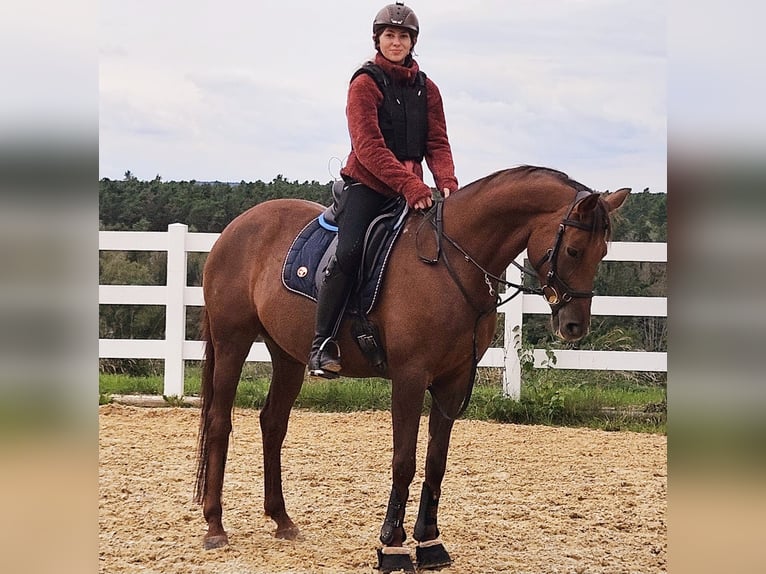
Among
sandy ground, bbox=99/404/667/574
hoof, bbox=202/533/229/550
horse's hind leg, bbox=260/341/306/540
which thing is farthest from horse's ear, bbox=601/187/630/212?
hoof, bbox=202/533/229/550

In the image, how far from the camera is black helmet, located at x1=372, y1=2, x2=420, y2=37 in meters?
4.01

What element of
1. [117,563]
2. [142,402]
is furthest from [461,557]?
[142,402]

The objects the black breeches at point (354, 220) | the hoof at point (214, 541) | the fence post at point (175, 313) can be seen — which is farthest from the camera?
the fence post at point (175, 313)

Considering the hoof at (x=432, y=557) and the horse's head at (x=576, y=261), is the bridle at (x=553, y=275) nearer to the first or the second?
the horse's head at (x=576, y=261)

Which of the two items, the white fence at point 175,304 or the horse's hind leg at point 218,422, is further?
the white fence at point 175,304

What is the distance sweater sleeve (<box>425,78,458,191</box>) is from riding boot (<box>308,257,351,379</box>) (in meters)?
0.79

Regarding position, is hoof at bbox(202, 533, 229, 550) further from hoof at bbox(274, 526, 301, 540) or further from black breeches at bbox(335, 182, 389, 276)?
black breeches at bbox(335, 182, 389, 276)

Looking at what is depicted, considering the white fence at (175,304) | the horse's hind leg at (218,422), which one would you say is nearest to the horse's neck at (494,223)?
the horse's hind leg at (218,422)

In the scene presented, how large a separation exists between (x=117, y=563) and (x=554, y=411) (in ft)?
16.9

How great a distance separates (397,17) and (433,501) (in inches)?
101

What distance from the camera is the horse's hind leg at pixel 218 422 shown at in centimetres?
457

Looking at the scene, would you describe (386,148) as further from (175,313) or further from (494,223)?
(175,313)

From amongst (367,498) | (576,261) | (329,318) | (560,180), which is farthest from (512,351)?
(576,261)

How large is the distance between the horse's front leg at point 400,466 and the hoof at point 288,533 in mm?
823
